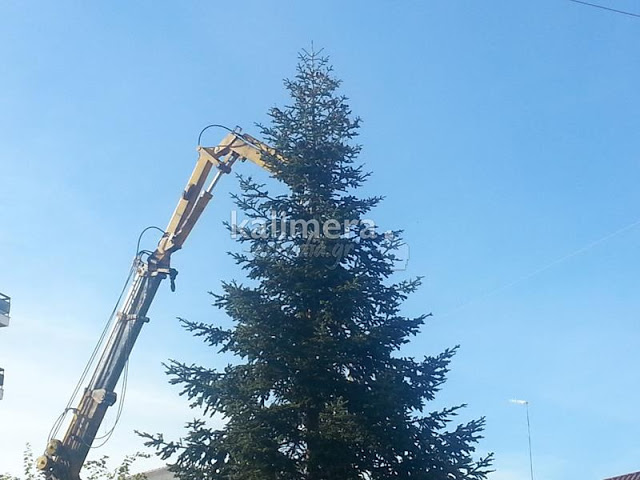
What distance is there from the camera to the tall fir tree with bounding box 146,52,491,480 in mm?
15234

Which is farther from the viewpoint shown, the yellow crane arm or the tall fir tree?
the yellow crane arm

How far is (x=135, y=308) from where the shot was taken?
19.6m

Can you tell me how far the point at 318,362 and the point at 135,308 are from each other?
19.6 ft

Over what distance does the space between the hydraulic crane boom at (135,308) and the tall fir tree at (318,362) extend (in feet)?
6.90

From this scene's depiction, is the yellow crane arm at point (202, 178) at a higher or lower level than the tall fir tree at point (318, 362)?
higher

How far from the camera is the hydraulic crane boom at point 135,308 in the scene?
18.0m

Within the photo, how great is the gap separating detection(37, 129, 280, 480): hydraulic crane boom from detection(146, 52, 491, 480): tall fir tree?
2104 mm

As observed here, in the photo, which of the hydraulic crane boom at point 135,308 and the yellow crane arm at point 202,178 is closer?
the hydraulic crane boom at point 135,308

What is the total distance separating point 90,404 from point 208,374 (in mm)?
3940

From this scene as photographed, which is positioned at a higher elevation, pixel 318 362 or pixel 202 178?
pixel 202 178

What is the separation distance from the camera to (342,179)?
1866 centimetres

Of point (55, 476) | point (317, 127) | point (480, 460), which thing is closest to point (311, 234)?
point (317, 127)

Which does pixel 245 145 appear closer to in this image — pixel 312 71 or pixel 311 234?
→ pixel 312 71

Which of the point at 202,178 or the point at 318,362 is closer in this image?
the point at 318,362
